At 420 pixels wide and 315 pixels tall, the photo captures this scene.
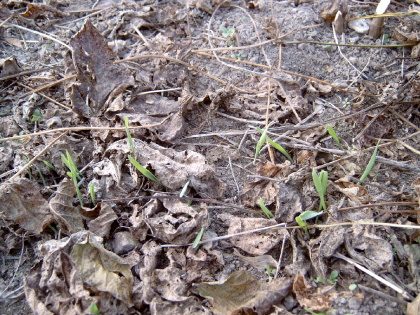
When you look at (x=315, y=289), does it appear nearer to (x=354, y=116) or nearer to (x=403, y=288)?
(x=403, y=288)

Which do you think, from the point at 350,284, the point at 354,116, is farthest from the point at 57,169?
the point at 354,116

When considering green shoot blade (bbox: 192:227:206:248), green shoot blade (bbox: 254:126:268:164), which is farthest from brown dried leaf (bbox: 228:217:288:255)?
green shoot blade (bbox: 254:126:268:164)

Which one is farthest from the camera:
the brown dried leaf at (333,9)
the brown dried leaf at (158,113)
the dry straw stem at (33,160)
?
the brown dried leaf at (333,9)

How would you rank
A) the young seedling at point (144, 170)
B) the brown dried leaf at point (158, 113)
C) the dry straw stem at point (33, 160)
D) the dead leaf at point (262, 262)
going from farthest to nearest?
the brown dried leaf at point (158, 113)
the dry straw stem at point (33, 160)
the young seedling at point (144, 170)
the dead leaf at point (262, 262)

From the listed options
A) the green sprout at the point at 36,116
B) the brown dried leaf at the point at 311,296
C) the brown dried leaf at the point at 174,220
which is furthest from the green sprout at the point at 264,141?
the green sprout at the point at 36,116

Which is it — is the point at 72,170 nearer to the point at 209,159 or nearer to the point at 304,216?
the point at 209,159

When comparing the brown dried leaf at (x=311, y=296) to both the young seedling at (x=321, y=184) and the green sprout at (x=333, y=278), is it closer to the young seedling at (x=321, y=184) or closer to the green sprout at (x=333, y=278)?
the green sprout at (x=333, y=278)

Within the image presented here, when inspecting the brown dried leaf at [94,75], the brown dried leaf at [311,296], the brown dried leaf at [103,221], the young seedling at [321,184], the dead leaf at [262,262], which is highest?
the brown dried leaf at [94,75]
